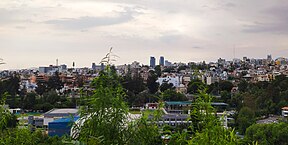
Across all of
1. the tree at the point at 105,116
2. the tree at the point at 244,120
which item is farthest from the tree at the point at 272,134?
the tree at the point at 105,116

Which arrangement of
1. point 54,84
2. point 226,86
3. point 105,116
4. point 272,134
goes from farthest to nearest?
point 54,84, point 226,86, point 272,134, point 105,116

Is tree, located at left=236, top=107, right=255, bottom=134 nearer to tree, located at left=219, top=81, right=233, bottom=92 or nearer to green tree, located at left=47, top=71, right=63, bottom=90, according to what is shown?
tree, located at left=219, top=81, right=233, bottom=92

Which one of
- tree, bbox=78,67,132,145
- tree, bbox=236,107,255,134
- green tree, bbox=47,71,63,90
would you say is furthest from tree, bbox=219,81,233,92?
tree, bbox=78,67,132,145

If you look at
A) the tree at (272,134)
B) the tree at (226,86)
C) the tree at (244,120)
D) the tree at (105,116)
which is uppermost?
the tree at (105,116)

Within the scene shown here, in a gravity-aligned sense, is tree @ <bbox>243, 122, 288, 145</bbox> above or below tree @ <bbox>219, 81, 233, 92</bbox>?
below

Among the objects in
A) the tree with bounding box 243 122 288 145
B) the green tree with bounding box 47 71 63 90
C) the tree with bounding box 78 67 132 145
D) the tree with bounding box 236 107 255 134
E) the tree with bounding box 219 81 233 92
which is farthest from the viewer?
the green tree with bounding box 47 71 63 90

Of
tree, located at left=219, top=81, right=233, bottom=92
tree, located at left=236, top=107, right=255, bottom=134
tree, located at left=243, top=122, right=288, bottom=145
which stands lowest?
tree, located at left=236, top=107, right=255, bottom=134

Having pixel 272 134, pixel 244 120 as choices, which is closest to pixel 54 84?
pixel 244 120

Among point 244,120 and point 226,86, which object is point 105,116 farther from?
point 226,86

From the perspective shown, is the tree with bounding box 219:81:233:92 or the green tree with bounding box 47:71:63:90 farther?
the green tree with bounding box 47:71:63:90

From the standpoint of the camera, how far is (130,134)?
173 centimetres

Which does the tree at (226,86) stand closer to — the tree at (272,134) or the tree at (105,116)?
the tree at (272,134)

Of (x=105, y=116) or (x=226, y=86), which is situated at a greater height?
(x=105, y=116)

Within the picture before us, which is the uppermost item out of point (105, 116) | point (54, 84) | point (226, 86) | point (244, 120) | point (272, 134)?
point (105, 116)
